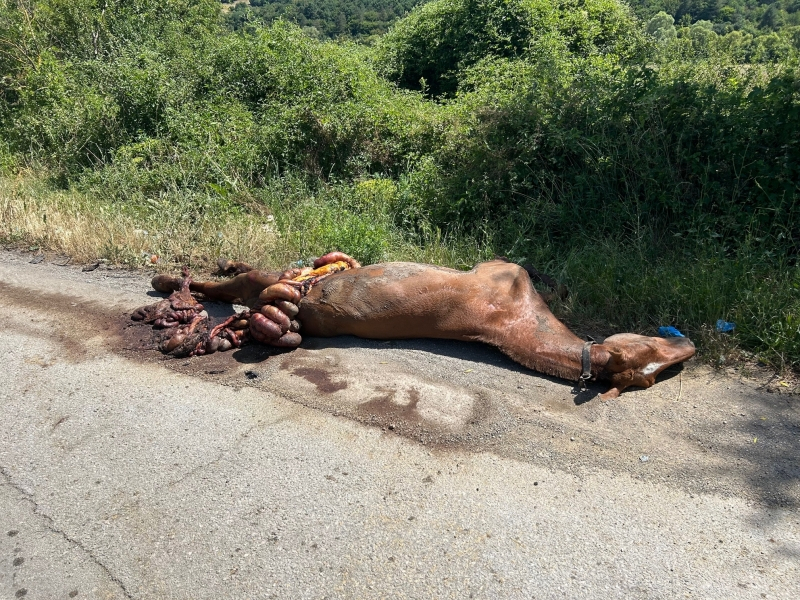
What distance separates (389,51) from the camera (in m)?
11.2

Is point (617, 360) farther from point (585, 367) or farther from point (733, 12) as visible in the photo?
point (733, 12)

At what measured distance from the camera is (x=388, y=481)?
2980mm

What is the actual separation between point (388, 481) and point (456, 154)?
174 inches

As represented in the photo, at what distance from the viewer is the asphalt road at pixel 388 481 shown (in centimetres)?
249

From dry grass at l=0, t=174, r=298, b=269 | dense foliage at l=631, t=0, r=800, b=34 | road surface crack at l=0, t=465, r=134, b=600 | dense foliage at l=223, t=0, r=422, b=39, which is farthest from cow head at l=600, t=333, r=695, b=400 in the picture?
dense foliage at l=223, t=0, r=422, b=39

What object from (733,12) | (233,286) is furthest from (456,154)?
(733,12)

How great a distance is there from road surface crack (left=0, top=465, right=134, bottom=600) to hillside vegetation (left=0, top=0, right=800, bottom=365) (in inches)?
121

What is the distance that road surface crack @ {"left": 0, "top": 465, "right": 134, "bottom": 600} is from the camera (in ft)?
8.32

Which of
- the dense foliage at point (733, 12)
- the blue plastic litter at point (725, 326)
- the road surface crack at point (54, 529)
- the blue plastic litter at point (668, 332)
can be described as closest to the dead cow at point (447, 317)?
the blue plastic litter at point (668, 332)

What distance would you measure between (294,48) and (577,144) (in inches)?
218

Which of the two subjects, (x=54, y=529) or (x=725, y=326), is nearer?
(x=54, y=529)

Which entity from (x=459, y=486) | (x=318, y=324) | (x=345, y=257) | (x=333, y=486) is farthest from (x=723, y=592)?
(x=345, y=257)

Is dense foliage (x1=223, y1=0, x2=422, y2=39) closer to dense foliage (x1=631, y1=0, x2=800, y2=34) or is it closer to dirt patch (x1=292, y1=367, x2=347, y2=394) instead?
dense foliage (x1=631, y1=0, x2=800, y2=34)

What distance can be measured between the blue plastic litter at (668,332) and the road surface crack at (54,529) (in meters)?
3.15
